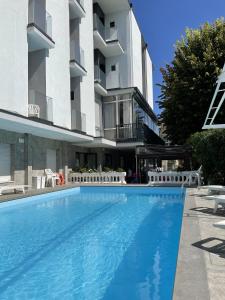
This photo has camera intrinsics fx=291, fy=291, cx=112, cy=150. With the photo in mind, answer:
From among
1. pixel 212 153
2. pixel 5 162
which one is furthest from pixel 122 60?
pixel 5 162

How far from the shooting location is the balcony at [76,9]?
20.8 m

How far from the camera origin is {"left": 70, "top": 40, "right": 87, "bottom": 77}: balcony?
68.1ft

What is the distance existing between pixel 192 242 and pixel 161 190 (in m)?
11.8

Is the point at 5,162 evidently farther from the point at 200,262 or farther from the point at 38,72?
the point at 200,262

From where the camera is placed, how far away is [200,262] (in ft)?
14.0

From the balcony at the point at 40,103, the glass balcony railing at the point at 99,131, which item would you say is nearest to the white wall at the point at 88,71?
the glass balcony railing at the point at 99,131

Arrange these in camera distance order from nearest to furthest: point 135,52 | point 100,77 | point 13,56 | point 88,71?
point 13,56
point 88,71
point 100,77
point 135,52

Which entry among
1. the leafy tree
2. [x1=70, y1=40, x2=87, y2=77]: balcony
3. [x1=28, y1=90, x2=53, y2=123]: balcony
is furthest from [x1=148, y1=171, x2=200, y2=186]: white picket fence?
[x1=70, y1=40, x2=87, y2=77]: balcony

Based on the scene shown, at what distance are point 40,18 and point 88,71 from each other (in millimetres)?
7262

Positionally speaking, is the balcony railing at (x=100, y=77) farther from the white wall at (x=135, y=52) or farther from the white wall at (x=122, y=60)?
the white wall at (x=135, y=52)

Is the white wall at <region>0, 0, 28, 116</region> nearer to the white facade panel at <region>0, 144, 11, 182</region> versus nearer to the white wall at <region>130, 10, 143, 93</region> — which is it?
the white facade panel at <region>0, 144, 11, 182</region>

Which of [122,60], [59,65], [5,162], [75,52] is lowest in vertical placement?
[5,162]

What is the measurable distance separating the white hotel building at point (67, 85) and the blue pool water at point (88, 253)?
16.8ft

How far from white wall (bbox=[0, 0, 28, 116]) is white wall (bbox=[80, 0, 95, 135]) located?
25.0ft
